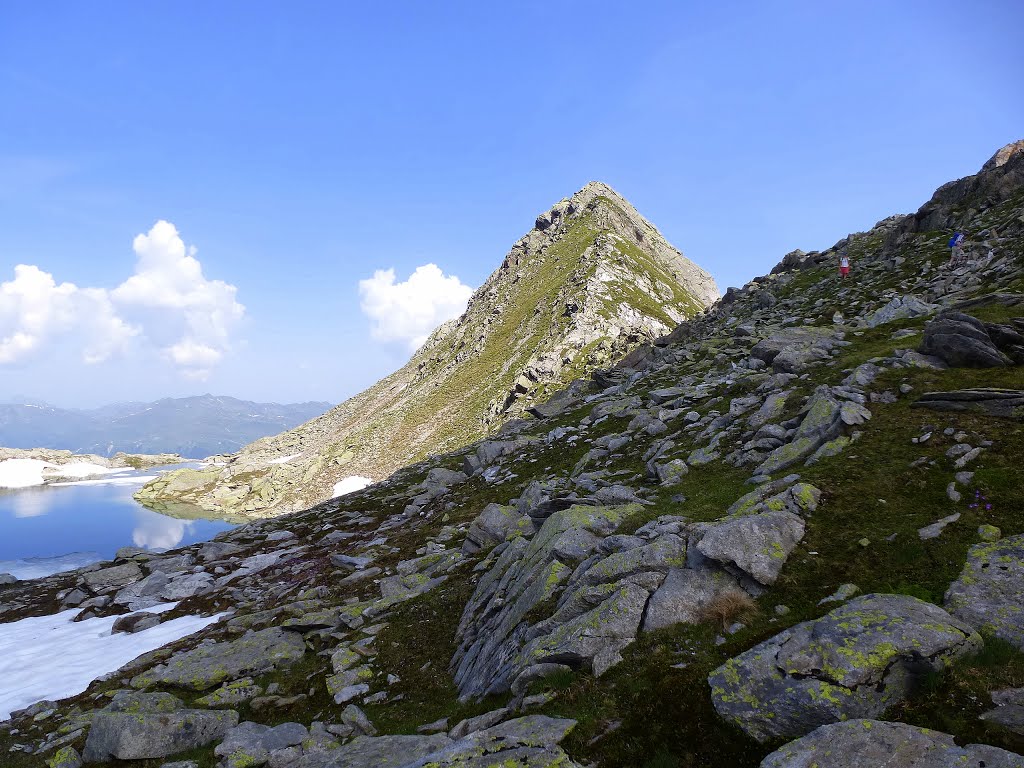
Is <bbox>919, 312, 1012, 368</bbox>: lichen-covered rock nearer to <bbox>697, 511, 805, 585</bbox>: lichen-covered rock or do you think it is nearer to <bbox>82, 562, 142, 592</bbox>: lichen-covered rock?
<bbox>697, 511, 805, 585</bbox>: lichen-covered rock

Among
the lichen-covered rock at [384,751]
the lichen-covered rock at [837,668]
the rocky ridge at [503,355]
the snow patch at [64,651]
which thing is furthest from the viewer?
the rocky ridge at [503,355]

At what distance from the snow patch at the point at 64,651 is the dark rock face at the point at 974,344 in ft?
129

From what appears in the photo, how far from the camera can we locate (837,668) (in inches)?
314

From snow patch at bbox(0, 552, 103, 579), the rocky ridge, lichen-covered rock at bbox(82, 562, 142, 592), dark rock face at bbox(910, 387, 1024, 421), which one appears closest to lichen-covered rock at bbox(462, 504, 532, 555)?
dark rock face at bbox(910, 387, 1024, 421)

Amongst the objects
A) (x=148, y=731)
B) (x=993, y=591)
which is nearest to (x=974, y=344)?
(x=993, y=591)

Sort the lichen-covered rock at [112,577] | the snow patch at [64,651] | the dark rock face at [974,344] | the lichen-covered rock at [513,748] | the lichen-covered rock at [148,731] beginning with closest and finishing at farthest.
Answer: the lichen-covered rock at [513,748] → the lichen-covered rock at [148,731] → the dark rock face at [974,344] → the snow patch at [64,651] → the lichen-covered rock at [112,577]

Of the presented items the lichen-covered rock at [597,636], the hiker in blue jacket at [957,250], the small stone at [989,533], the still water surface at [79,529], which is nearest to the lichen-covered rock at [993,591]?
the small stone at [989,533]

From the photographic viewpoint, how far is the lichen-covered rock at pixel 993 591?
8594 millimetres

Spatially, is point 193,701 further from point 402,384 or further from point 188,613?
point 402,384

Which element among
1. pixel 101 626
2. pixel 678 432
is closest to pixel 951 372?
pixel 678 432

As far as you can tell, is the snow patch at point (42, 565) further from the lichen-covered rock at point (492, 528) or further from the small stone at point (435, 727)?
the small stone at point (435, 727)

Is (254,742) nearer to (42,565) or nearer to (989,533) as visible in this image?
(989,533)

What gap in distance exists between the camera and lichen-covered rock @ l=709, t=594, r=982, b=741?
7.66 m

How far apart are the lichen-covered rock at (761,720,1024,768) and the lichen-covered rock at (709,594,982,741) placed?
80 centimetres
